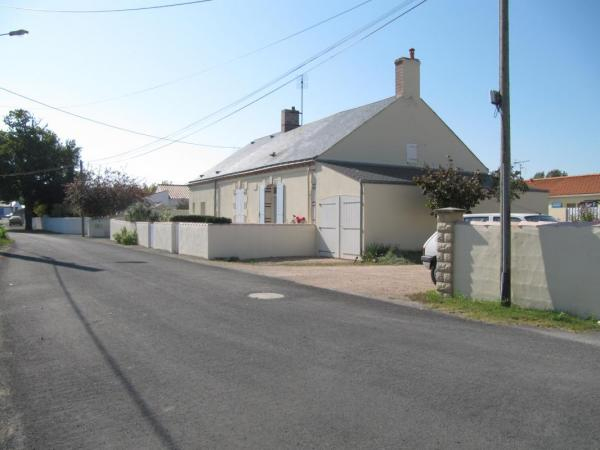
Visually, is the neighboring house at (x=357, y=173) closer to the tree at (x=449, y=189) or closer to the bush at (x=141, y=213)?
the tree at (x=449, y=189)

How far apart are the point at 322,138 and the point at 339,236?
636 centimetres

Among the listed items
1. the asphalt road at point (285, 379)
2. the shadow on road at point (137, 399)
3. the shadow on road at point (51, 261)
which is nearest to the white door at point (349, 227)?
the shadow on road at point (51, 261)

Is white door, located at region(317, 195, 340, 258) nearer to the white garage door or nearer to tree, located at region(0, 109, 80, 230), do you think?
the white garage door

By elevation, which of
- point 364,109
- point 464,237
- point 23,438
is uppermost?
point 364,109

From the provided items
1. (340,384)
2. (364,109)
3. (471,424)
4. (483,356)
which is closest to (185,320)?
(340,384)

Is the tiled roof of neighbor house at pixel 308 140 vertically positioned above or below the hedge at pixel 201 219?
above

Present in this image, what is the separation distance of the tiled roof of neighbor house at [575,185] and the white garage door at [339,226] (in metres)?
22.1

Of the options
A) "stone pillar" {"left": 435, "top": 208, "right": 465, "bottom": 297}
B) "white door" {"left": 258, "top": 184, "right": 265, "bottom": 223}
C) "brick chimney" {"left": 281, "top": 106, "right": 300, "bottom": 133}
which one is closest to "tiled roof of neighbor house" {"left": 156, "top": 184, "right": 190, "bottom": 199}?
"brick chimney" {"left": 281, "top": 106, "right": 300, "bottom": 133}

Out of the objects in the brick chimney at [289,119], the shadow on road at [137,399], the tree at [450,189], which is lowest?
the shadow on road at [137,399]

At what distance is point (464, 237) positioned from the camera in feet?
34.4

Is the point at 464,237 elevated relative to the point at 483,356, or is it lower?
elevated

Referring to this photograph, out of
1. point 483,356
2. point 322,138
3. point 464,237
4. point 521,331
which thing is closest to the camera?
point 483,356

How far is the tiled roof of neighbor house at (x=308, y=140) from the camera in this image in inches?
930

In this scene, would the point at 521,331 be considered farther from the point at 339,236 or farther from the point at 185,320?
the point at 339,236
